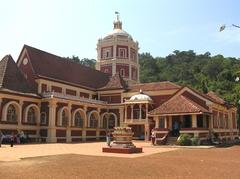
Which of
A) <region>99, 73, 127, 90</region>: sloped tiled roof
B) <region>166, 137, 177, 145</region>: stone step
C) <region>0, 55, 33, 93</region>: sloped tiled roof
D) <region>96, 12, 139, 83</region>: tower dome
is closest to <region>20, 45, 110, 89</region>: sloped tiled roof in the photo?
<region>99, 73, 127, 90</region>: sloped tiled roof

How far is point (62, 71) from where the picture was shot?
144ft

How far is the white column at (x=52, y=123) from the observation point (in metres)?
35.2

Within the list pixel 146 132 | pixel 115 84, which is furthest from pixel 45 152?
pixel 115 84

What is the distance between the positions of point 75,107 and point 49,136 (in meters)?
5.89

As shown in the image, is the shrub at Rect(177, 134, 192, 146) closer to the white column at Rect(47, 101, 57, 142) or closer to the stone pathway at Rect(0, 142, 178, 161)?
the stone pathway at Rect(0, 142, 178, 161)

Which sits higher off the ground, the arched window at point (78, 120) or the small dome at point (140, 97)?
the small dome at point (140, 97)

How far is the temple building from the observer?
3281 cm

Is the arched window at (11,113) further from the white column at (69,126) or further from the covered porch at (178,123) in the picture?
the covered porch at (178,123)

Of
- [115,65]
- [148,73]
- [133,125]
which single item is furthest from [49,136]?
[148,73]

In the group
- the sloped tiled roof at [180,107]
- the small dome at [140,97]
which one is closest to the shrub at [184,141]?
the sloped tiled roof at [180,107]

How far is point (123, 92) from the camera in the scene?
151ft

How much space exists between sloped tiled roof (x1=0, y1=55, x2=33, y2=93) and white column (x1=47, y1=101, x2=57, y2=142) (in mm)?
2989

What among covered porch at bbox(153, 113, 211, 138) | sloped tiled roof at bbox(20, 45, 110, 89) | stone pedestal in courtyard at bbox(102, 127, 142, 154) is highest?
sloped tiled roof at bbox(20, 45, 110, 89)

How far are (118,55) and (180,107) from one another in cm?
2644
